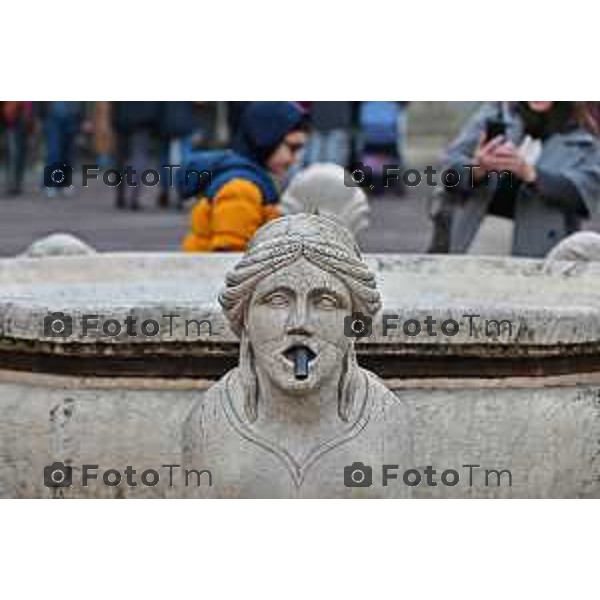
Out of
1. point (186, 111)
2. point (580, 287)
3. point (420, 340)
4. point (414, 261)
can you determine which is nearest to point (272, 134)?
point (414, 261)

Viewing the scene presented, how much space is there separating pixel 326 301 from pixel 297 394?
0.27 metres

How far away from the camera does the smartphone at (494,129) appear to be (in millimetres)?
8348

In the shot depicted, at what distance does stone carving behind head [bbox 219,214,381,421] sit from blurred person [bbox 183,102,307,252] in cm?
289

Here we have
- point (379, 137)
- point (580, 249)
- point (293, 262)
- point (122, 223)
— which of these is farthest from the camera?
point (379, 137)

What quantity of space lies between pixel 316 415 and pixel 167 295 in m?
2.57

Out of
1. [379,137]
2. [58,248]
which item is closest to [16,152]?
[379,137]

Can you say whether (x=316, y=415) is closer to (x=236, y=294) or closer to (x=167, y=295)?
(x=236, y=294)

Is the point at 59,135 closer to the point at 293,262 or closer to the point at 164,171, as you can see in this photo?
the point at 164,171

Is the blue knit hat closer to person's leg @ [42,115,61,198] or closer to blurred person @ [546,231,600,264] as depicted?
blurred person @ [546,231,600,264]

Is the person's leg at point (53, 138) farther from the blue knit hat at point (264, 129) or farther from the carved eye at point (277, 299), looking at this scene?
the carved eye at point (277, 299)

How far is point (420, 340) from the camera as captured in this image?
5875mm

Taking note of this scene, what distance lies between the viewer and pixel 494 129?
837cm

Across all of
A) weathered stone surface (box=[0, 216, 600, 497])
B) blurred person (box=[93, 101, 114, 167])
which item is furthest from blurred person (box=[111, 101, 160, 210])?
weathered stone surface (box=[0, 216, 600, 497])

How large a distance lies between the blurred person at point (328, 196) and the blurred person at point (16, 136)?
38.8 ft
